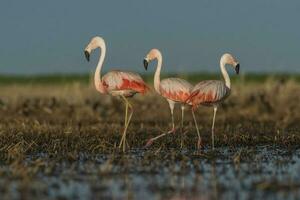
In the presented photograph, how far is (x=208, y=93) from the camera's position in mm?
12922

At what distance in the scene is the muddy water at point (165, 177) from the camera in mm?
7988

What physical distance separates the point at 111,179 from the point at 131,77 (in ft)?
14.2

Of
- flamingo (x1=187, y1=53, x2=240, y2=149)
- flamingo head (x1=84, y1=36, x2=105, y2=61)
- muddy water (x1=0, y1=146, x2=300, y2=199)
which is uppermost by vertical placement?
flamingo head (x1=84, y1=36, x2=105, y2=61)

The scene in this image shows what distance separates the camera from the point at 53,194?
793cm

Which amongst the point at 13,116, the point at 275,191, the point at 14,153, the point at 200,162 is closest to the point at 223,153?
the point at 200,162

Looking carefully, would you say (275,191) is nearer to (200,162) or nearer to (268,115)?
(200,162)

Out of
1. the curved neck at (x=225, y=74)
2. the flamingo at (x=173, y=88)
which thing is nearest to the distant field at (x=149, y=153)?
the flamingo at (x=173, y=88)

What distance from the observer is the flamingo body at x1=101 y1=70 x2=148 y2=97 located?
A: 1298 centimetres

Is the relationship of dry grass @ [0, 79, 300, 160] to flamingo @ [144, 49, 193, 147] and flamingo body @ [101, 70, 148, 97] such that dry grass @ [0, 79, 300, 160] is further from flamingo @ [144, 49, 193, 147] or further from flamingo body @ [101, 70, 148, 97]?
flamingo body @ [101, 70, 148, 97]

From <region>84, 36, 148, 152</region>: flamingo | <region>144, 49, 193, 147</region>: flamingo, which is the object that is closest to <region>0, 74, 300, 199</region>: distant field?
<region>144, 49, 193, 147</region>: flamingo

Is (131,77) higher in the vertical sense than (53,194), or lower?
higher

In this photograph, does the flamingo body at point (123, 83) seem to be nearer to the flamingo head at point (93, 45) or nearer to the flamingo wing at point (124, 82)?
the flamingo wing at point (124, 82)

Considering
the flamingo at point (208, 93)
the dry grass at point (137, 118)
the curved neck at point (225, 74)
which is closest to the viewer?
the flamingo at point (208, 93)

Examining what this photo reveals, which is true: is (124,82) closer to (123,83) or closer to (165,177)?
(123,83)
